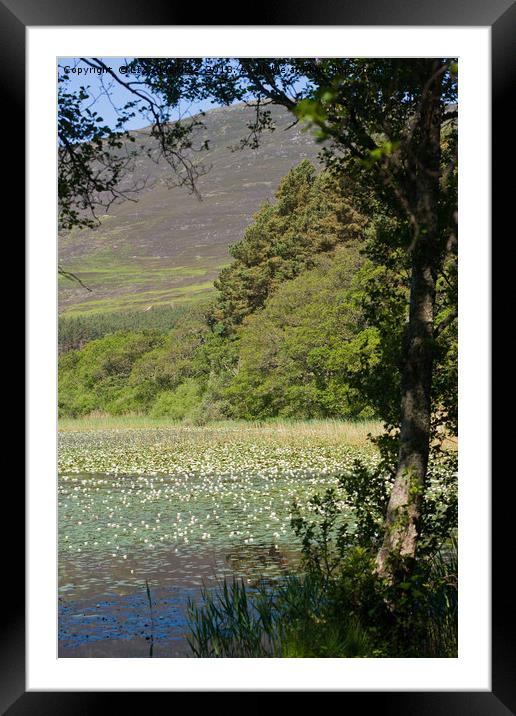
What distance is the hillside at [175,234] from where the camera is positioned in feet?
99.1

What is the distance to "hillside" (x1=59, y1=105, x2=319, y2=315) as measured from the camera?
3020 centimetres

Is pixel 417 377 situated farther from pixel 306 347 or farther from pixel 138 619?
pixel 306 347

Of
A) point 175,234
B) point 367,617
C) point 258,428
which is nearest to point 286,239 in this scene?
point 258,428

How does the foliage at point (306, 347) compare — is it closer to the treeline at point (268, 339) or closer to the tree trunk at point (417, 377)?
the treeline at point (268, 339)

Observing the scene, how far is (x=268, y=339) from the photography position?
59.8ft

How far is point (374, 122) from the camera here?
427cm

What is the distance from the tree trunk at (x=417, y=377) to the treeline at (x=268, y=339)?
10229 millimetres
